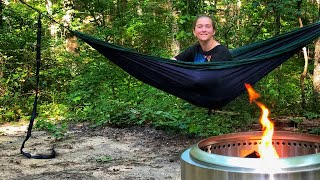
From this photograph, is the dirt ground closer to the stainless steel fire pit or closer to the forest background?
the forest background

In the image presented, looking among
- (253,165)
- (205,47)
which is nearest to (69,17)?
(205,47)

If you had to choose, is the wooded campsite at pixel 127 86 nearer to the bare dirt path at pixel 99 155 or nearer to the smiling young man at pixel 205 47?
the bare dirt path at pixel 99 155

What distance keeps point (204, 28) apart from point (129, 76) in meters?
5.28

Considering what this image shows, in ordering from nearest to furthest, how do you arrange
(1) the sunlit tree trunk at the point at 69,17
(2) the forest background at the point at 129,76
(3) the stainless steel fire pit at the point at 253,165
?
(3) the stainless steel fire pit at the point at 253,165 < (2) the forest background at the point at 129,76 < (1) the sunlit tree trunk at the point at 69,17

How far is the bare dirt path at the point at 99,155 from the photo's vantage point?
3594 millimetres

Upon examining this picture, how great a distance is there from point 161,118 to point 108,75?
1.97 meters

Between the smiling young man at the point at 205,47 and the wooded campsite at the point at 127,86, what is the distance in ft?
3.73

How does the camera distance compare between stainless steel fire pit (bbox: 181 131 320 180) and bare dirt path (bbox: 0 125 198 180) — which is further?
bare dirt path (bbox: 0 125 198 180)

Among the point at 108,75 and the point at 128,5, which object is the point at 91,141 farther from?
the point at 128,5

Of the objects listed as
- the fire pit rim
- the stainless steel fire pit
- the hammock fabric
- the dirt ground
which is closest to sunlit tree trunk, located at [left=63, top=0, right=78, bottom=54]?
the dirt ground

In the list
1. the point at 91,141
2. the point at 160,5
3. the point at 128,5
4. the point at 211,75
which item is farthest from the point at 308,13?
the point at 211,75

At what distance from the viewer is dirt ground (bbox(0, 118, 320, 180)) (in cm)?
360

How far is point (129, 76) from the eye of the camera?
25.3 feet

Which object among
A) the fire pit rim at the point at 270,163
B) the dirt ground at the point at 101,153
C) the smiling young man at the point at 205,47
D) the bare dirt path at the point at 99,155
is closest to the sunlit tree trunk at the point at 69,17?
the dirt ground at the point at 101,153
